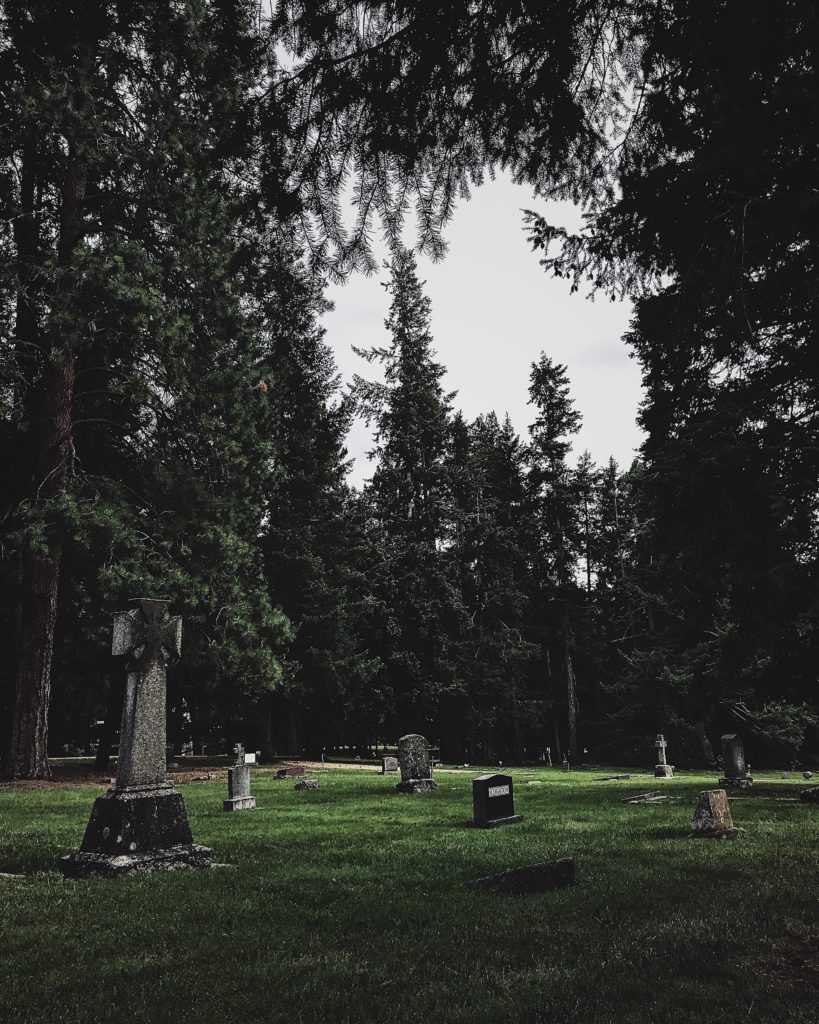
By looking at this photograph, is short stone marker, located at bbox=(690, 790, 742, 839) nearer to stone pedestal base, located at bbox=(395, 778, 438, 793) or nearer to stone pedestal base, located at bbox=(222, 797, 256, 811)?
stone pedestal base, located at bbox=(222, 797, 256, 811)

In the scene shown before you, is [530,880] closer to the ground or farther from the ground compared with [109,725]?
closer to the ground

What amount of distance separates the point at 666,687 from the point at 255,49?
35488 mm

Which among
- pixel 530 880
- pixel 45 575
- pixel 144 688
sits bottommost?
pixel 530 880

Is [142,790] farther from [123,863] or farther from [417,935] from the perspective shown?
[417,935]

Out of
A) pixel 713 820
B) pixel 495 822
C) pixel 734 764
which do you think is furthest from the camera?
pixel 734 764

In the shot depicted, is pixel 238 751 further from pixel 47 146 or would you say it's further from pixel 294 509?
pixel 47 146

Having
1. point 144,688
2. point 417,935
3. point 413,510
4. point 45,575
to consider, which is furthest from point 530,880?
point 413,510

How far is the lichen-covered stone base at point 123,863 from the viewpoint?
6934mm

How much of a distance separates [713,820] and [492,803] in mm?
3326

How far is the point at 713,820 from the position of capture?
9266mm

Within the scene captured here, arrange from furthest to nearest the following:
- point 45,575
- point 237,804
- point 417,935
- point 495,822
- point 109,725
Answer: point 109,725
point 45,575
point 237,804
point 495,822
point 417,935

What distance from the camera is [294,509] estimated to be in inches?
1373

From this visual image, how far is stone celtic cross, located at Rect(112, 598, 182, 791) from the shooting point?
25.8 ft

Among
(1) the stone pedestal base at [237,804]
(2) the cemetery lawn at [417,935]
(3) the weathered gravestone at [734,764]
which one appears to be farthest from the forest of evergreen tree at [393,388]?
(1) the stone pedestal base at [237,804]
